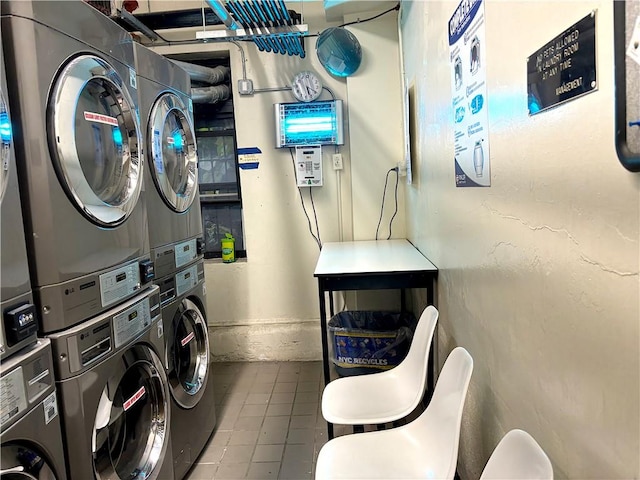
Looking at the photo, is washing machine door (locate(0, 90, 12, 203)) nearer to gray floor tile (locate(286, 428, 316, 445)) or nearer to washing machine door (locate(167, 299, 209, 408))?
washing machine door (locate(167, 299, 209, 408))

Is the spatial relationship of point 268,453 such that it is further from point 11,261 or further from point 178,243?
point 11,261

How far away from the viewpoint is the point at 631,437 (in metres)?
0.71

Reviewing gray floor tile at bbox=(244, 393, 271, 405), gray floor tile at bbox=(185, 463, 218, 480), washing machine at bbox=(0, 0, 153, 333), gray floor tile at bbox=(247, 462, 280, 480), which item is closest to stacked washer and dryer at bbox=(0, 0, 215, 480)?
washing machine at bbox=(0, 0, 153, 333)

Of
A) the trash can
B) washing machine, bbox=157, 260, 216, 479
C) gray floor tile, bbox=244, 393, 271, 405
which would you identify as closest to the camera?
washing machine, bbox=157, 260, 216, 479

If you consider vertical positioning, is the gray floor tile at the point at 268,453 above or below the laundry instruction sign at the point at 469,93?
below

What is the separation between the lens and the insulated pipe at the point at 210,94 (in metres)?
3.36

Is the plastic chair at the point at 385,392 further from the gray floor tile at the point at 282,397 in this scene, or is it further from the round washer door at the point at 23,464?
the gray floor tile at the point at 282,397

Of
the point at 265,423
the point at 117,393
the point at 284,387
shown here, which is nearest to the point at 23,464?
the point at 117,393

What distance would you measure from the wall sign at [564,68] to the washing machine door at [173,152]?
156 centimetres

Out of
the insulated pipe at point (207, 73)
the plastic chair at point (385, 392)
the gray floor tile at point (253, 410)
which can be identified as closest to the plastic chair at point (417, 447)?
the plastic chair at point (385, 392)

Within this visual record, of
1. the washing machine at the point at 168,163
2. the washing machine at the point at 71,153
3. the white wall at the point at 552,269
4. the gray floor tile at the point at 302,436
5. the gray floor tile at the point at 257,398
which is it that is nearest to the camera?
the white wall at the point at 552,269

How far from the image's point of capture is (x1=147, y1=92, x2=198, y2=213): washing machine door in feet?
6.56

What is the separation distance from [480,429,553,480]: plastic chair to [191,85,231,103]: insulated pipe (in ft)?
10.1

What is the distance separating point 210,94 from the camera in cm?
341
